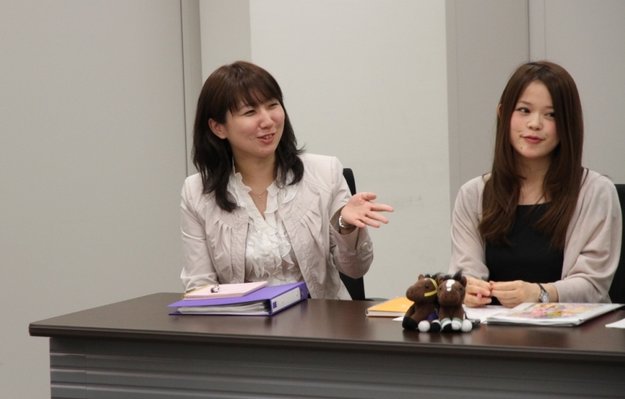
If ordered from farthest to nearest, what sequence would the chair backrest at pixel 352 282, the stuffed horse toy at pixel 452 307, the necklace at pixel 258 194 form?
1. the chair backrest at pixel 352 282
2. the necklace at pixel 258 194
3. the stuffed horse toy at pixel 452 307

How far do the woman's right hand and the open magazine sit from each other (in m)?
0.10

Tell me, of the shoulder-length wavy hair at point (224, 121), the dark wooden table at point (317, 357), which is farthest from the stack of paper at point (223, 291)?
the shoulder-length wavy hair at point (224, 121)

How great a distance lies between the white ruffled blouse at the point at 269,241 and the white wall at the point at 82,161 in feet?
4.08

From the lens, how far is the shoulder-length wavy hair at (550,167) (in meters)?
2.46

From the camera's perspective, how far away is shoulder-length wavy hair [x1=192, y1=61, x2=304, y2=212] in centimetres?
274

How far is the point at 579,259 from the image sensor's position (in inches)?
95.0

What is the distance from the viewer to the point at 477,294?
2227 mm

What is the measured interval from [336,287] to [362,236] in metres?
0.29

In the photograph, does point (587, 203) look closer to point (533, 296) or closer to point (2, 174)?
point (533, 296)

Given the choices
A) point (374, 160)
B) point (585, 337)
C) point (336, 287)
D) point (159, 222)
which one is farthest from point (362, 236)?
point (159, 222)

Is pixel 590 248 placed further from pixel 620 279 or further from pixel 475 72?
pixel 475 72

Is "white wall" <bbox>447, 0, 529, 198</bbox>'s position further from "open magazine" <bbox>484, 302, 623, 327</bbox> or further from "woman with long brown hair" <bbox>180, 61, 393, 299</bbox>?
"open magazine" <bbox>484, 302, 623, 327</bbox>

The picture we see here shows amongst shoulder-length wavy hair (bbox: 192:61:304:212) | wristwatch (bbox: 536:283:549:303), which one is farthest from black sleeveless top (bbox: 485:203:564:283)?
shoulder-length wavy hair (bbox: 192:61:304:212)

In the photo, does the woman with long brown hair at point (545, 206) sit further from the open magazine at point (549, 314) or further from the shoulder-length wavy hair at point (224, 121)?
the shoulder-length wavy hair at point (224, 121)
